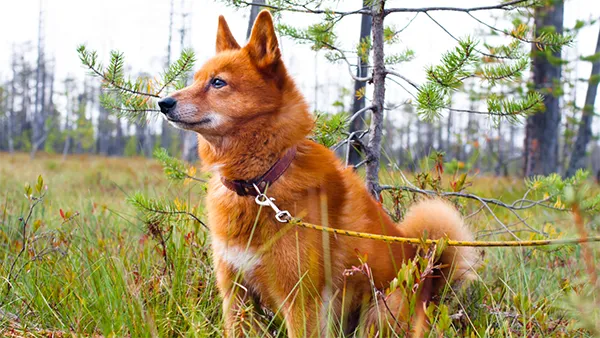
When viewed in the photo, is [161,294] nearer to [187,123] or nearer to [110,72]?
[187,123]

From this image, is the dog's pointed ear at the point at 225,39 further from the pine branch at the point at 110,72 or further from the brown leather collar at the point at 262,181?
the brown leather collar at the point at 262,181

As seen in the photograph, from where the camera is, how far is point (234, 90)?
86.4 inches

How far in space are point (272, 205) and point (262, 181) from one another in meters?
0.22

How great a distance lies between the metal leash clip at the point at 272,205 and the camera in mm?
1804

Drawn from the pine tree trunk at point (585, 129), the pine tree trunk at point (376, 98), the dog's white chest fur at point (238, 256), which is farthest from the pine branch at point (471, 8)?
the pine tree trunk at point (585, 129)

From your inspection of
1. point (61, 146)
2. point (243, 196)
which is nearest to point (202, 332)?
point (243, 196)

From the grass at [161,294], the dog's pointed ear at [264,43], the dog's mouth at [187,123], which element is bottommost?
the grass at [161,294]

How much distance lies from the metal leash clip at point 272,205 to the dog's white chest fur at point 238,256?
0.62ft

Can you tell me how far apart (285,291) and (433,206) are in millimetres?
939

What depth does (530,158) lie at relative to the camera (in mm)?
8875

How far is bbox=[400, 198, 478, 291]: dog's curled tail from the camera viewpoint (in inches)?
89.7

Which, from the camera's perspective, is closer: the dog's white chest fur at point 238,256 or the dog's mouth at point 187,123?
the dog's white chest fur at point 238,256

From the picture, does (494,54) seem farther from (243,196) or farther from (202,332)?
(202,332)

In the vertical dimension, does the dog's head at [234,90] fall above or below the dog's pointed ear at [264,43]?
below
